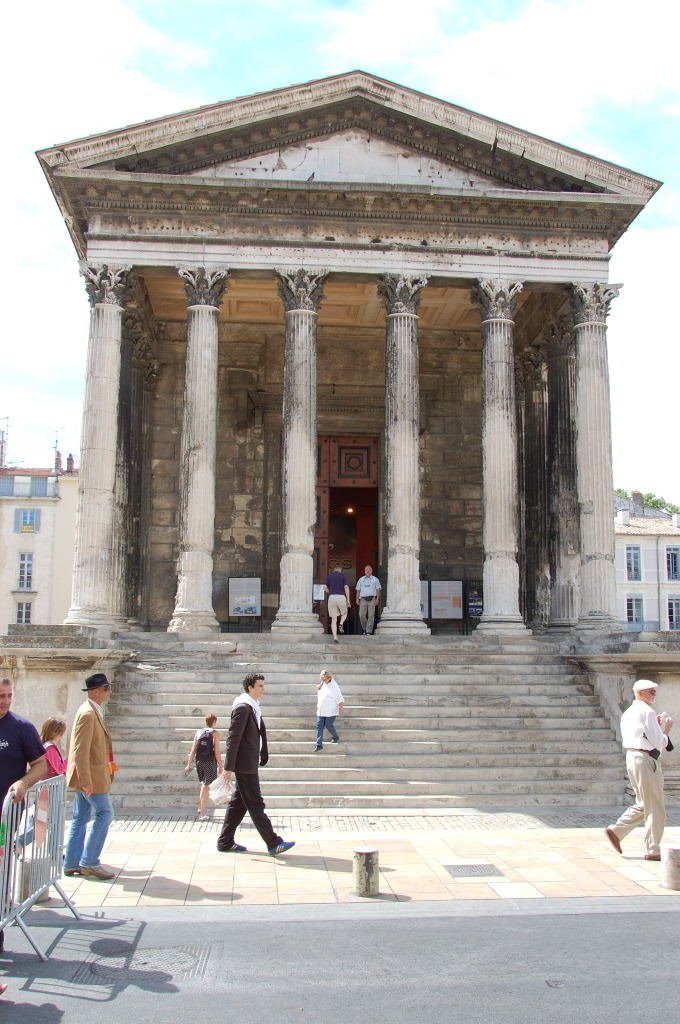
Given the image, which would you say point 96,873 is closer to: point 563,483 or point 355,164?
point 563,483

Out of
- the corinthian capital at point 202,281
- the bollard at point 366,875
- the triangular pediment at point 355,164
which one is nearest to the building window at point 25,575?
the corinthian capital at point 202,281

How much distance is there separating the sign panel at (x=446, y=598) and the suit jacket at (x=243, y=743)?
1445 cm

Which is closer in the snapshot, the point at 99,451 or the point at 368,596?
the point at 99,451

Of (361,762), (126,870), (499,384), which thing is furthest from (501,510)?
(126,870)

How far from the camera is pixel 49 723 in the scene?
886 cm

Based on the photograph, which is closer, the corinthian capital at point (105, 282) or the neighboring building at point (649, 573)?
the corinthian capital at point (105, 282)

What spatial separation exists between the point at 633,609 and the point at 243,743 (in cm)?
4596

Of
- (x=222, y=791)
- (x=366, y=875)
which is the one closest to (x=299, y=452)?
(x=222, y=791)

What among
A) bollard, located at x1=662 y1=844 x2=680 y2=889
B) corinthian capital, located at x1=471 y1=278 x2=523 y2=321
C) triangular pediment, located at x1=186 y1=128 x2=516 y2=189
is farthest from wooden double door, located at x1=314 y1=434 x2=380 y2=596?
bollard, located at x1=662 y1=844 x2=680 y2=889

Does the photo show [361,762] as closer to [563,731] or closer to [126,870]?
[563,731]

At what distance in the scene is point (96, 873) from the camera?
893cm

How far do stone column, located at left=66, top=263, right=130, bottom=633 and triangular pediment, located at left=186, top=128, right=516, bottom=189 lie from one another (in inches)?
142

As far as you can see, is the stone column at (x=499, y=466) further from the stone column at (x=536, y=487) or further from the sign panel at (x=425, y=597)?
the sign panel at (x=425, y=597)

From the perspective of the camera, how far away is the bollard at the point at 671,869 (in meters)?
8.62
